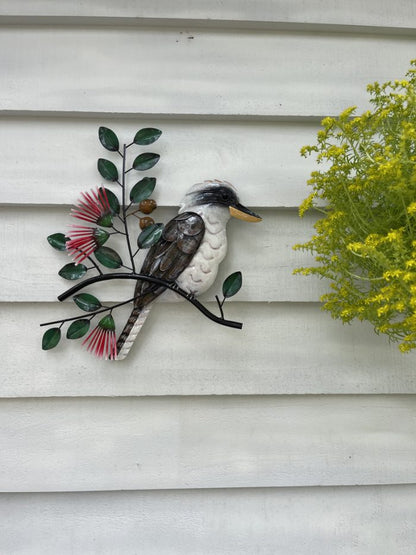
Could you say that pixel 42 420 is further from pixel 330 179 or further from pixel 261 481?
pixel 330 179

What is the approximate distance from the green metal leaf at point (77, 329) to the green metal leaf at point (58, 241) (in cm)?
15

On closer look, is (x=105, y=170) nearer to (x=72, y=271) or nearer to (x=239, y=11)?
(x=72, y=271)

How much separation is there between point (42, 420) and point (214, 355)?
36 centimetres

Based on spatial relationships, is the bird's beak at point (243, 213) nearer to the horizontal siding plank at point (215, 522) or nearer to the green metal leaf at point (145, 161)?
the green metal leaf at point (145, 161)

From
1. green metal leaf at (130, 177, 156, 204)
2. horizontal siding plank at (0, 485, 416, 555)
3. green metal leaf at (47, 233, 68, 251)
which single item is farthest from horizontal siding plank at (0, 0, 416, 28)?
horizontal siding plank at (0, 485, 416, 555)

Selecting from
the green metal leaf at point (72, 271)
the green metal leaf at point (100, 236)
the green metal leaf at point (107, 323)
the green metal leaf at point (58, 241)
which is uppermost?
the green metal leaf at point (100, 236)

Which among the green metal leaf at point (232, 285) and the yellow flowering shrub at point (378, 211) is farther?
the green metal leaf at point (232, 285)

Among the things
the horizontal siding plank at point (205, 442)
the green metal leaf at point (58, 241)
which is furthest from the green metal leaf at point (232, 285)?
the green metal leaf at point (58, 241)

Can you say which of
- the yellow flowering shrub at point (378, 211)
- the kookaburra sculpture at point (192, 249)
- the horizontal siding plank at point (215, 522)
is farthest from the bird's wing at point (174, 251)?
the horizontal siding plank at point (215, 522)

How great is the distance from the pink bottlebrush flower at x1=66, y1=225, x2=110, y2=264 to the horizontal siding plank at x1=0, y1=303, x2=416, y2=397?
113 millimetres

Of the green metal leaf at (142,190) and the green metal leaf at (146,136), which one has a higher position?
the green metal leaf at (146,136)

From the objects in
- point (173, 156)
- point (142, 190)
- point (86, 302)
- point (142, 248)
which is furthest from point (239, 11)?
point (86, 302)

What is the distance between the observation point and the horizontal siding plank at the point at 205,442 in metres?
0.94

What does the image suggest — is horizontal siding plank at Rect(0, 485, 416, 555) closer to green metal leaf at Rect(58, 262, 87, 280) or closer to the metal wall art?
the metal wall art
